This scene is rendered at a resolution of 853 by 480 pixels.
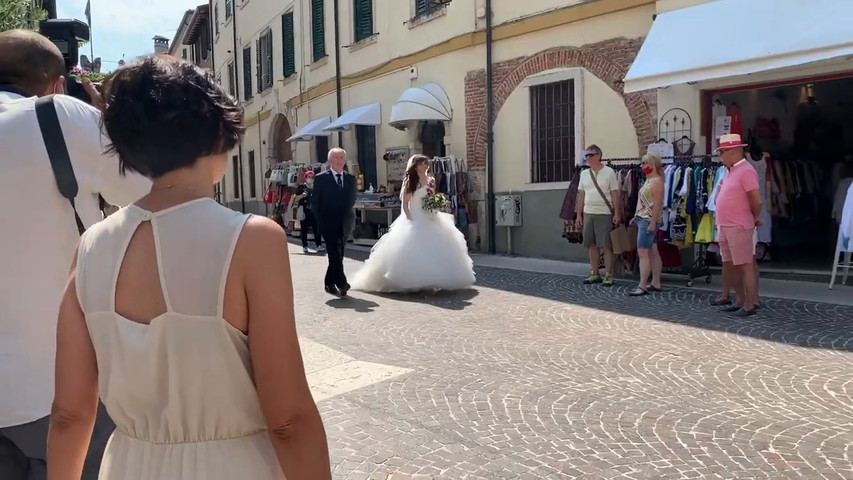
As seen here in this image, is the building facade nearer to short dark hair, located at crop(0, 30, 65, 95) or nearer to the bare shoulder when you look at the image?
short dark hair, located at crop(0, 30, 65, 95)

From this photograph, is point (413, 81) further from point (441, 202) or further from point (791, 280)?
point (791, 280)

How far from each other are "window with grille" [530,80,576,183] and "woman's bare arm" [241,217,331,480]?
11424 mm

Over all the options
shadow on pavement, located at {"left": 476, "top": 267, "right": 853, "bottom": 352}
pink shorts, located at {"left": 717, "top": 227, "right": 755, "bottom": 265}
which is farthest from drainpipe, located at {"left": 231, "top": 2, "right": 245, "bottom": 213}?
pink shorts, located at {"left": 717, "top": 227, "right": 755, "bottom": 265}

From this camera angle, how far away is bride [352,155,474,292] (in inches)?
356

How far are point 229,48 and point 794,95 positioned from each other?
80.4 ft

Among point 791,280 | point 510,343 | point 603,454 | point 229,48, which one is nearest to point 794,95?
point 791,280

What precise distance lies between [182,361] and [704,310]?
284 inches

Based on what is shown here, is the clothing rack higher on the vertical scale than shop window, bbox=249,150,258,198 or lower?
lower

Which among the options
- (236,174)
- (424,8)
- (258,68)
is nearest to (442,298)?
(424,8)

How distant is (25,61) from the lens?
210 centimetres

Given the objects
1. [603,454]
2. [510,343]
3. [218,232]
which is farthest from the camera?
[510,343]

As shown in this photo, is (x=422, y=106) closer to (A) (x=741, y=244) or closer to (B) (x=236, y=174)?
(A) (x=741, y=244)

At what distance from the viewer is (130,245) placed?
59.3 inches

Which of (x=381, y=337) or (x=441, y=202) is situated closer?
(x=381, y=337)
